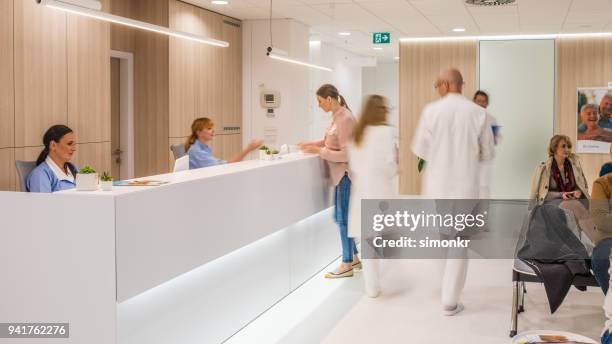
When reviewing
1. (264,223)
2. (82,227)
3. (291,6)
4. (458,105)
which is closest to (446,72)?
(458,105)

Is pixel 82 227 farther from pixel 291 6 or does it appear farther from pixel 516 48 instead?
pixel 516 48

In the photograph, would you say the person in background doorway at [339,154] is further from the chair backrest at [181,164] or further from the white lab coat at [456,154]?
the chair backrest at [181,164]

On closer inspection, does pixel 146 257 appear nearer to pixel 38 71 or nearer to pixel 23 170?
pixel 23 170

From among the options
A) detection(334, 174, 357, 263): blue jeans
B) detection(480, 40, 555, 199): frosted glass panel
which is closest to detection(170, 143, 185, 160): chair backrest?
detection(334, 174, 357, 263): blue jeans

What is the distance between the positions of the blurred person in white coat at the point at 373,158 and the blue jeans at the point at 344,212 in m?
0.65

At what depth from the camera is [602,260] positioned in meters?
4.15

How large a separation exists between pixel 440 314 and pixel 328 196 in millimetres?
1890

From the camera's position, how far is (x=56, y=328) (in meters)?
3.27

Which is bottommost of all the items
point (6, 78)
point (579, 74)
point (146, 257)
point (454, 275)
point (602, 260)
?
point (454, 275)

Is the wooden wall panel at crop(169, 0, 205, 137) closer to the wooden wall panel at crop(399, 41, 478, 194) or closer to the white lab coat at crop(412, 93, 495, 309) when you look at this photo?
the white lab coat at crop(412, 93, 495, 309)

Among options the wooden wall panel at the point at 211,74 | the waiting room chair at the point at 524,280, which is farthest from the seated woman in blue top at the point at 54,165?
the waiting room chair at the point at 524,280

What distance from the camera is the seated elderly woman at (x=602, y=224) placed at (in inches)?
163

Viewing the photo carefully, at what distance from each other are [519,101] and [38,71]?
8358 mm

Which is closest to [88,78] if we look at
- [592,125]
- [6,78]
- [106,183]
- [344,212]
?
[6,78]
